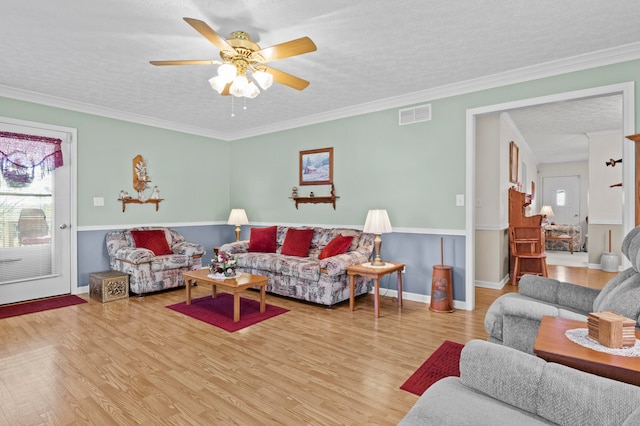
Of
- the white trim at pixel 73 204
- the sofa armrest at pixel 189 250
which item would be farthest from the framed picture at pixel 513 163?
the white trim at pixel 73 204

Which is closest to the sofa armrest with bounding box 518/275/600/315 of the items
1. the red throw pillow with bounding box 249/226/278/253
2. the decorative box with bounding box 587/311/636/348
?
the decorative box with bounding box 587/311/636/348

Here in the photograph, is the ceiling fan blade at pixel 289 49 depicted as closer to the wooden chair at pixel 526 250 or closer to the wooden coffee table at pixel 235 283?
the wooden coffee table at pixel 235 283

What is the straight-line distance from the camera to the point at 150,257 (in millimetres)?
4586

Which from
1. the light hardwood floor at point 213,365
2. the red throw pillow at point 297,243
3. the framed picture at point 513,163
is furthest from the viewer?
the framed picture at point 513,163

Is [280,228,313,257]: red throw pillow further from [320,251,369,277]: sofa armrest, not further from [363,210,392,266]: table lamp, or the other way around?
[363,210,392,266]: table lamp

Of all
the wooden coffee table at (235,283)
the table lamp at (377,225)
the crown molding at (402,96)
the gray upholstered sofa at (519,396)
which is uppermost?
the crown molding at (402,96)

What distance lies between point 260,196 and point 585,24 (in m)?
4.81

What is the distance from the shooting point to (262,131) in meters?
6.04

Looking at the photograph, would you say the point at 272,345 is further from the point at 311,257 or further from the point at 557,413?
the point at 557,413

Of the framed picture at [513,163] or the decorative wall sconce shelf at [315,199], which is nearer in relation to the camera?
the decorative wall sconce shelf at [315,199]

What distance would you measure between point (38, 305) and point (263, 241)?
9.20 ft

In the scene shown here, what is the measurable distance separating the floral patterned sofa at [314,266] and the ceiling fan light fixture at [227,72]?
7.19ft

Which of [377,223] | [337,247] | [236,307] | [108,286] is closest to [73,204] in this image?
[108,286]

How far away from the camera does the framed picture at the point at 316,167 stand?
522cm
